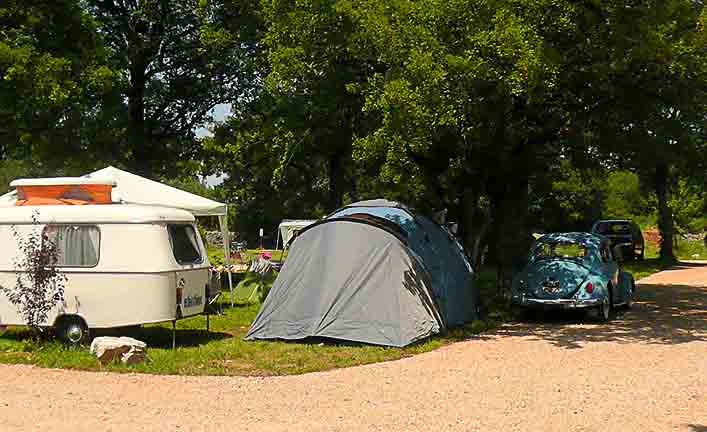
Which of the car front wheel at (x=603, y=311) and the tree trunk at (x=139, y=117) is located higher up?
the tree trunk at (x=139, y=117)

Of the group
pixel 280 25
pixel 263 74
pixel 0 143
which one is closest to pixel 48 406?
pixel 280 25

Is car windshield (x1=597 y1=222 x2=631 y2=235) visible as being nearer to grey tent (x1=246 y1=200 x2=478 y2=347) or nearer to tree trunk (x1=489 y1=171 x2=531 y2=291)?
tree trunk (x1=489 y1=171 x2=531 y2=291)

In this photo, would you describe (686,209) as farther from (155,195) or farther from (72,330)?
(72,330)

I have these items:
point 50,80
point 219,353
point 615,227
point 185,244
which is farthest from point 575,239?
point 615,227

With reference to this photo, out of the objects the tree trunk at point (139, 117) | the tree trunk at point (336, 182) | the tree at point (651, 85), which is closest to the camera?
the tree at point (651, 85)

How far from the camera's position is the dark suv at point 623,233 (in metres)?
32.9

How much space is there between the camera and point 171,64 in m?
24.2

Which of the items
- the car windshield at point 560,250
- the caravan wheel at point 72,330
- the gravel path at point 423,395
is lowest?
the gravel path at point 423,395

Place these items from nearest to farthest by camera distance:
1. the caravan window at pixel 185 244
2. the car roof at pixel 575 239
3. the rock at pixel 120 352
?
the rock at pixel 120 352, the caravan window at pixel 185 244, the car roof at pixel 575 239

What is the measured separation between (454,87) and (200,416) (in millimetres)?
7601

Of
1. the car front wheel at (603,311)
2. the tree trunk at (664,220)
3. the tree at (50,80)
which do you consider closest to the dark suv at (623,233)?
the tree trunk at (664,220)

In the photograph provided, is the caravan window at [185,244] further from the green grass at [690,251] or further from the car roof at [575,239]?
the green grass at [690,251]

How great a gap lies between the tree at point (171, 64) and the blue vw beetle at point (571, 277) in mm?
11209

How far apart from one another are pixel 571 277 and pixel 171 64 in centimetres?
1445
